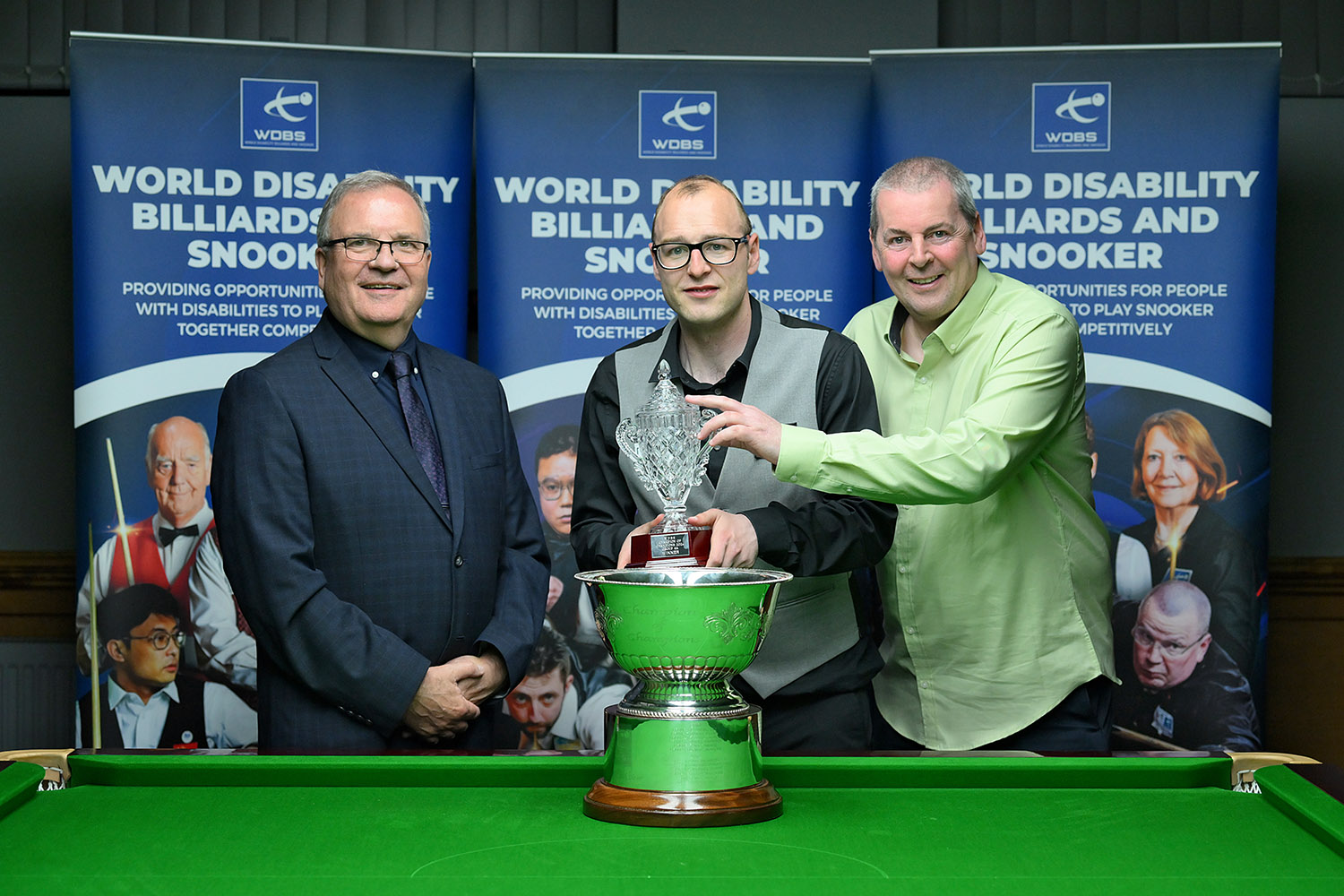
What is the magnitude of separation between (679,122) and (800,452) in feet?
6.96

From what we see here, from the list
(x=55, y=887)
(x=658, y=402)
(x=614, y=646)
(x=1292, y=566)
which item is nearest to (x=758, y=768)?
(x=614, y=646)

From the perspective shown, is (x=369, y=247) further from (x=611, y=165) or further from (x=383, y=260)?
(x=611, y=165)

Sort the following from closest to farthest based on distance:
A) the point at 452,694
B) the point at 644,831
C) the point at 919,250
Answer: the point at 644,831
the point at 452,694
the point at 919,250

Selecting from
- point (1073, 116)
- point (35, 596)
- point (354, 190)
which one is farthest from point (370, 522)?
point (35, 596)

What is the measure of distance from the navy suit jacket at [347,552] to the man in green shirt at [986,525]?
0.81 meters

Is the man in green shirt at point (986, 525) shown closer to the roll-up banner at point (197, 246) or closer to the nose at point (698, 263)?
the nose at point (698, 263)

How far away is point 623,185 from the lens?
13.5 feet

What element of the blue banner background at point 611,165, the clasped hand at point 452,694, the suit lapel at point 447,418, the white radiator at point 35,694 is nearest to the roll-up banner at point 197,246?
the blue banner background at point 611,165

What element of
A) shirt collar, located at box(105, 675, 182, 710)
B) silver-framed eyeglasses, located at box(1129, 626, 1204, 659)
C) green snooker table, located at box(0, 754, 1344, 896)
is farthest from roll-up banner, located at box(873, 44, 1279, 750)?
shirt collar, located at box(105, 675, 182, 710)

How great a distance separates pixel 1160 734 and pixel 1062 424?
1.77 m

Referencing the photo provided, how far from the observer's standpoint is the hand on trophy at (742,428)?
219cm

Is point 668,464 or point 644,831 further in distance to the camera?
point 668,464

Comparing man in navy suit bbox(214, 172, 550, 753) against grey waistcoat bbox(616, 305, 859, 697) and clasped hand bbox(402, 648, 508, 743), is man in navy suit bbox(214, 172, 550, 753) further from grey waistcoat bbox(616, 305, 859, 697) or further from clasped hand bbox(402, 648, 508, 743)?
grey waistcoat bbox(616, 305, 859, 697)

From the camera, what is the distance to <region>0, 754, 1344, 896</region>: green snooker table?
1412 mm
